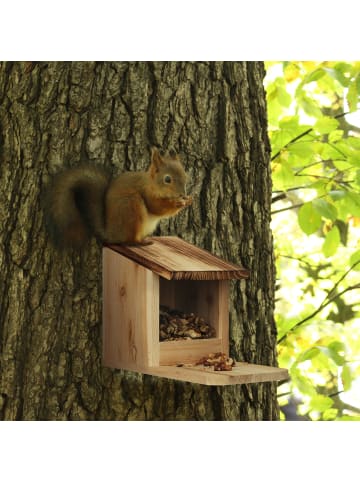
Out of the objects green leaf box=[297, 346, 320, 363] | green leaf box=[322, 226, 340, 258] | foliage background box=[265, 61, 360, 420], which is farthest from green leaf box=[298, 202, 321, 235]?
green leaf box=[297, 346, 320, 363]

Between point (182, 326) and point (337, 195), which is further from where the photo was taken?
point (337, 195)

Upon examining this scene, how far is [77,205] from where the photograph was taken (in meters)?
1.67

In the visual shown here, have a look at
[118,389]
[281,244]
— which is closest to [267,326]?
[118,389]

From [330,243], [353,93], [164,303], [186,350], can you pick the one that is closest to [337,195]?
[330,243]

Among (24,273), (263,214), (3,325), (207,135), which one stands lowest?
(3,325)

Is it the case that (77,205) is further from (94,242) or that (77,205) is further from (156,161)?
(156,161)

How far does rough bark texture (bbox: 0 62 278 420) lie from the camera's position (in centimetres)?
172

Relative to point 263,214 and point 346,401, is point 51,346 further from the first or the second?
point 346,401

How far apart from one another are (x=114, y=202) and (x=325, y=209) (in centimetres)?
68

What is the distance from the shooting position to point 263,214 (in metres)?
1.92

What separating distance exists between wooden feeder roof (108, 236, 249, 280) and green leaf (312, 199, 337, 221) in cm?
50

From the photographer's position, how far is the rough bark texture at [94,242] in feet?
5.65

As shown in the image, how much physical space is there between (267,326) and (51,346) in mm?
572

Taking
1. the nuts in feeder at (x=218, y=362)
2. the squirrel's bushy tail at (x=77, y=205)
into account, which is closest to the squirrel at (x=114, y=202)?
the squirrel's bushy tail at (x=77, y=205)
